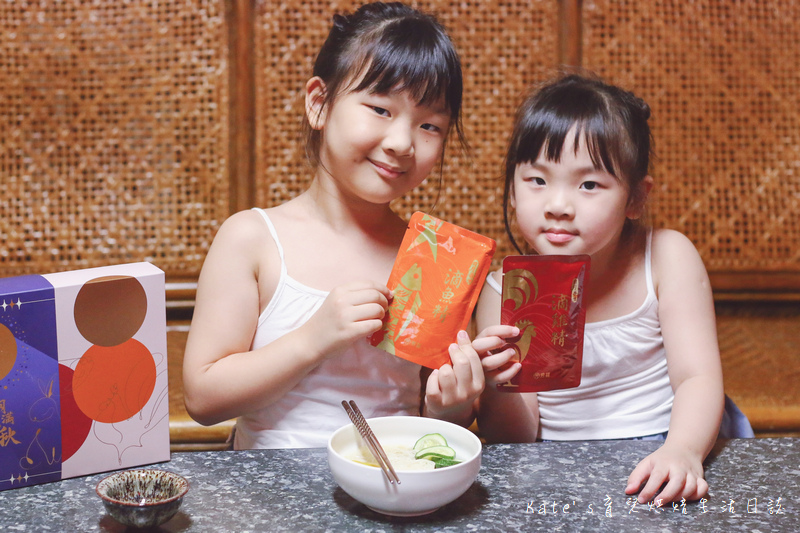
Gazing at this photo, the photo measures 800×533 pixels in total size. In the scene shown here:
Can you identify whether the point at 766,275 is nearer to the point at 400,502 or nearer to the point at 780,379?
the point at 780,379

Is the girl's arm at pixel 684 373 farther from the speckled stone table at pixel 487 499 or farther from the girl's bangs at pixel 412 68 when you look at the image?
the girl's bangs at pixel 412 68

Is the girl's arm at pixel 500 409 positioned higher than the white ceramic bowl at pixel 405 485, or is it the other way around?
the white ceramic bowl at pixel 405 485

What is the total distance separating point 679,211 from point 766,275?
13.6 inches

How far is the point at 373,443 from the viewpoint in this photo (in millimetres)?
723

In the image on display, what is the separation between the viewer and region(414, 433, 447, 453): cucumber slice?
2.53ft

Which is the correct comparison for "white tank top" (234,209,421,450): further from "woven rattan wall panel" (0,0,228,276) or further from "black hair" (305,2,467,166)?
→ "woven rattan wall panel" (0,0,228,276)

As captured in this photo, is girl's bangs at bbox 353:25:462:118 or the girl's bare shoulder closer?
girl's bangs at bbox 353:25:462:118

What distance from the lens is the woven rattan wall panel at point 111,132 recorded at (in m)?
1.99

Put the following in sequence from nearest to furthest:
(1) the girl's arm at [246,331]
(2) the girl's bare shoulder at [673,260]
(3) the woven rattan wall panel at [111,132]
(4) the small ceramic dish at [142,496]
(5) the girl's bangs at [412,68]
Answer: (4) the small ceramic dish at [142,496], (1) the girl's arm at [246,331], (5) the girl's bangs at [412,68], (2) the girl's bare shoulder at [673,260], (3) the woven rattan wall panel at [111,132]

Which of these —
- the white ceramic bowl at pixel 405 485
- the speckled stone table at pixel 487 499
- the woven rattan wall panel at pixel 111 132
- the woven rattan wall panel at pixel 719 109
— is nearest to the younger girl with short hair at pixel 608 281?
the speckled stone table at pixel 487 499

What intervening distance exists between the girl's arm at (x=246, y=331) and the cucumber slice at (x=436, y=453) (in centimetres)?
19

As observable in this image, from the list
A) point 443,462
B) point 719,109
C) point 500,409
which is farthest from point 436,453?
point 719,109

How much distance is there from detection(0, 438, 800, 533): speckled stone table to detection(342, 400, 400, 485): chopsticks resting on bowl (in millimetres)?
58

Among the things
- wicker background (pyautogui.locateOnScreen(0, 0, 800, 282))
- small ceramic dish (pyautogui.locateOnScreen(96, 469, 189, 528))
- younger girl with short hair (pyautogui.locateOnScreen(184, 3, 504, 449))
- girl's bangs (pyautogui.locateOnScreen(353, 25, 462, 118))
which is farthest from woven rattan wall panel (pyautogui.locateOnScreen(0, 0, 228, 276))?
small ceramic dish (pyautogui.locateOnScreen(96, 469, 189, 528))
